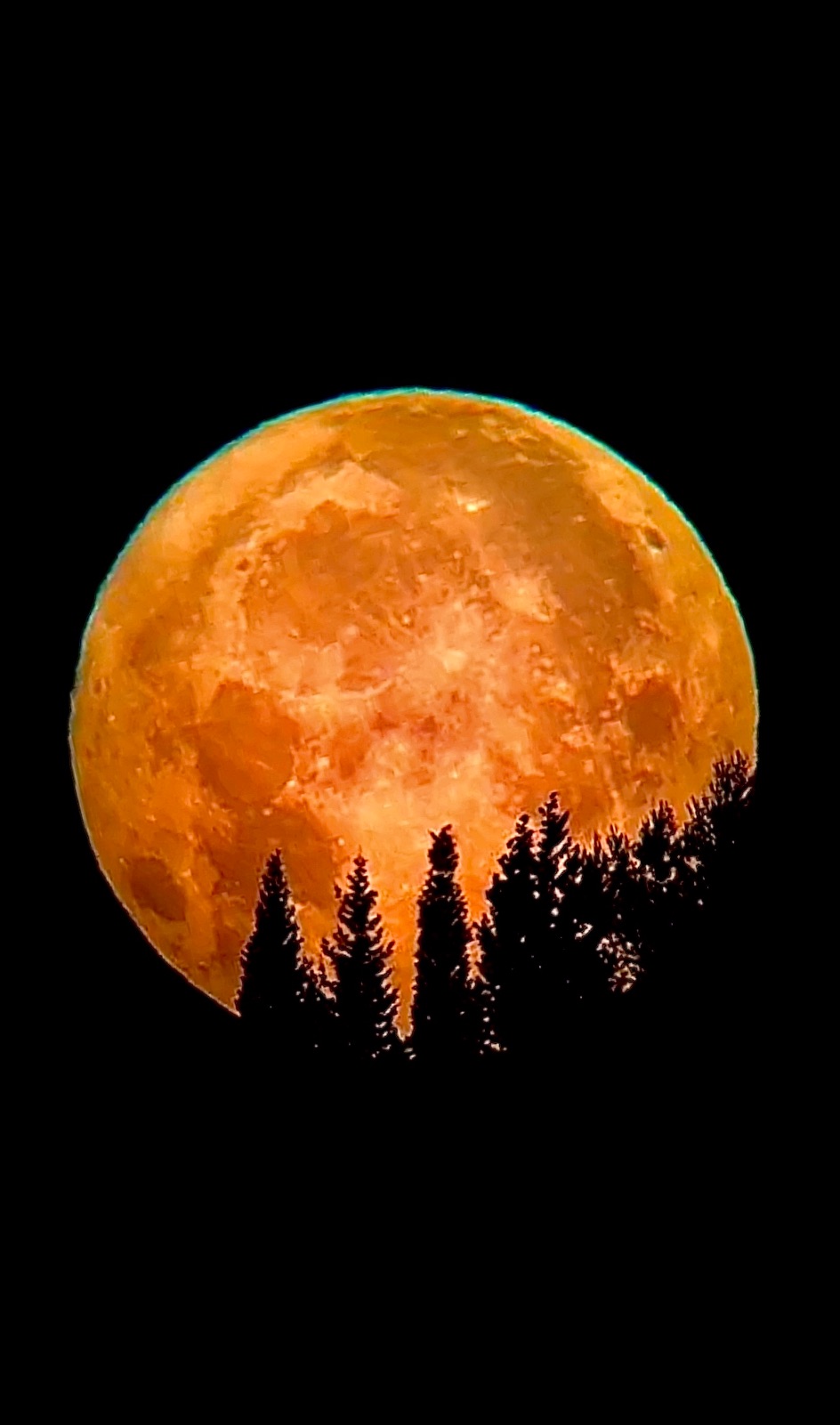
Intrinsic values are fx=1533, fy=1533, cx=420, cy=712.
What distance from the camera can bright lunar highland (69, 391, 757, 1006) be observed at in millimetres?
3871

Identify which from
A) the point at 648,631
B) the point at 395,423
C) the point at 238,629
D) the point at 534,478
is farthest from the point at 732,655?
the point at 238,629

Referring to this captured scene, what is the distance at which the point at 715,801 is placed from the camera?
4066mm

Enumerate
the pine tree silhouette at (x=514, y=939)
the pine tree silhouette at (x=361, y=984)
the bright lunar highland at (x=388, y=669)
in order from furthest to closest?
the bright lunar highland at (x=388, y=669), the pine tree silhouette at (x=361, y=984), the pine tree silhouette at (x=514, y=939)

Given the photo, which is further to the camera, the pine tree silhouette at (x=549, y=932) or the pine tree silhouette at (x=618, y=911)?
the pine tree silhouette at (x=618, y=911)

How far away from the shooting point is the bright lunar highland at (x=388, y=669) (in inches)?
152

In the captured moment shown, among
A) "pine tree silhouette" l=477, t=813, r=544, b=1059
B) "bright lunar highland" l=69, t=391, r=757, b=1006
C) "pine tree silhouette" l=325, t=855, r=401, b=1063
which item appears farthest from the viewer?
"bright lunar highland" l=69, t=391, r=757, b=1006

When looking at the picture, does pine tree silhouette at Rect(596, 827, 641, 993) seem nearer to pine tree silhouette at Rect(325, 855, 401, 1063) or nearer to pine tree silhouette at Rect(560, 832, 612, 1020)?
pine tree silhouette at Rect(560, 832, 612, 1020)

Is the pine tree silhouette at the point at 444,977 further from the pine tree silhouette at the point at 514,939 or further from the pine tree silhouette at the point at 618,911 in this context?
the pine tree silhouette at the point at 618,911

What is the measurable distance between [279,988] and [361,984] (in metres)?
0.22

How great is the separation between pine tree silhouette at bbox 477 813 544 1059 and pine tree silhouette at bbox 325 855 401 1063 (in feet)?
0.85

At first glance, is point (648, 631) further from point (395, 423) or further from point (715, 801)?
point (395, 423)

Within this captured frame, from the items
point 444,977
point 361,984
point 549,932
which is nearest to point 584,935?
point 549,932

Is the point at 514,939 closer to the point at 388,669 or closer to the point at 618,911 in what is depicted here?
the point at 618,911

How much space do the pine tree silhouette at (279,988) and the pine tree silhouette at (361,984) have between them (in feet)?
0.23
